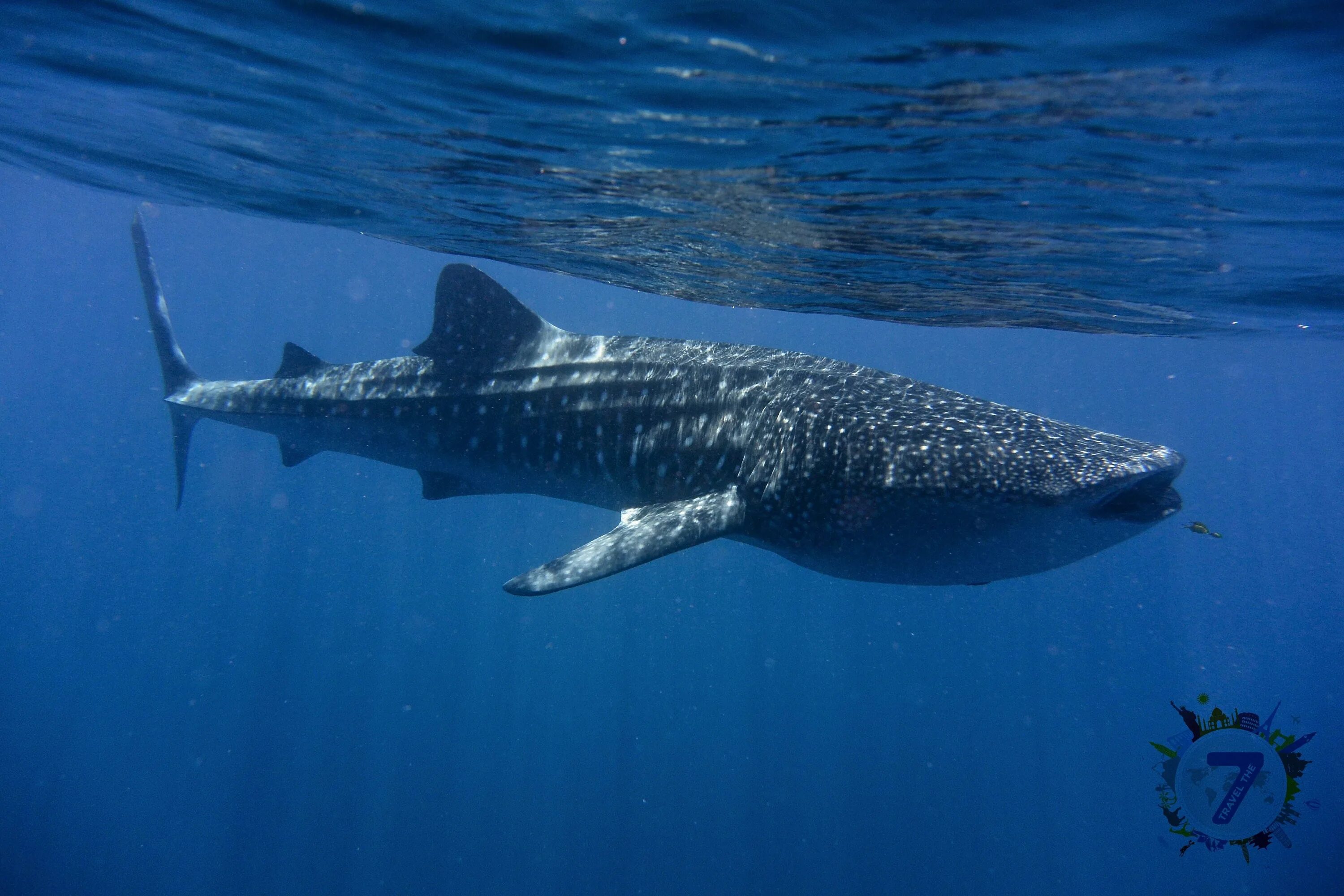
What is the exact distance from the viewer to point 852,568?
5180mm

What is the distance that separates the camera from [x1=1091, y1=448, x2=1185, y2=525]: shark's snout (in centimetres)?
380

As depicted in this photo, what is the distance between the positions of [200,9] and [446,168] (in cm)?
342

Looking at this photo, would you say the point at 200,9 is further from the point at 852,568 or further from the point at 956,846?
the point at 956,846

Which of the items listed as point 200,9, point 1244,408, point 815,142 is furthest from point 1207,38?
point 1244,408

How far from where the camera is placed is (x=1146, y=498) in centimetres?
399

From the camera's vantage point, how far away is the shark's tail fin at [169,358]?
9586 millimetres

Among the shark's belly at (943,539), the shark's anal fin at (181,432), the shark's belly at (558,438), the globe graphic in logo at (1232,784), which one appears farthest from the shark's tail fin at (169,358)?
the globe graphic in logo at (1232,784)

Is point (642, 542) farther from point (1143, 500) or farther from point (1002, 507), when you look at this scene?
point (1143, 500)

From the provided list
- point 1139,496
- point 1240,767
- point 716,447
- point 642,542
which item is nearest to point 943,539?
point 1139,496

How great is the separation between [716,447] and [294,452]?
6.10m

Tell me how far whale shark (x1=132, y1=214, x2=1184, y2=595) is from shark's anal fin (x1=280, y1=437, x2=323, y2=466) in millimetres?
53

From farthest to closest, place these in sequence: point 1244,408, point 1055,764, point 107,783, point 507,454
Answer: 1. point 1244,408
2. point 1055,764
3. point 107,783
4. point 507,454

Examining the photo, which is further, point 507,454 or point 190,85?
point 190,85

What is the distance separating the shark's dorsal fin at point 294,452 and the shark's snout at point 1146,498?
838 cm
